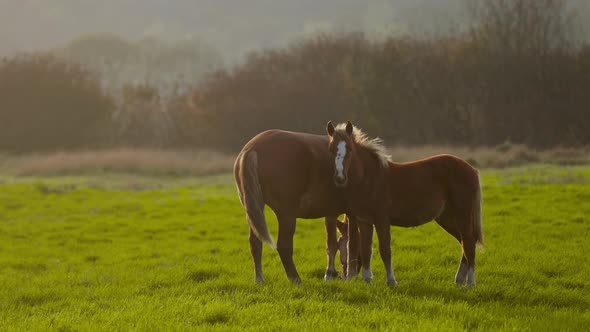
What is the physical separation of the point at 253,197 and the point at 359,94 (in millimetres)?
32373

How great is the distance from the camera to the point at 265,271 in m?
9.45

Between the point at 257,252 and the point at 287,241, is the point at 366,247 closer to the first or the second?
the point at 287,241

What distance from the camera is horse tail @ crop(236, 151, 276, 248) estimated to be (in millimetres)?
7523

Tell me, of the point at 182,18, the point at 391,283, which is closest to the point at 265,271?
the point at 391,283

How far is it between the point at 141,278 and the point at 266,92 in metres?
33.2

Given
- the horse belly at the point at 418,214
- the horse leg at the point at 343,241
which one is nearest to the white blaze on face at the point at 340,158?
the horse belly at the point at 418,214

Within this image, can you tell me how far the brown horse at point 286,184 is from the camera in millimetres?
7617

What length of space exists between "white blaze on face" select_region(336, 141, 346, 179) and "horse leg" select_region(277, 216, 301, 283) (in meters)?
1.11

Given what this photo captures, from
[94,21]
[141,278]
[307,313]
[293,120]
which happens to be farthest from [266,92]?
[94,21]

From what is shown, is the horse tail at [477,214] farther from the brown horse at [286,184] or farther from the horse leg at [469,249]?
the brown horse at [286,184]

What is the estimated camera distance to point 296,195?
7.73 metres

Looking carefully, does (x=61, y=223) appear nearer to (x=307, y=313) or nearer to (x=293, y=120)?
(x=307, y=313)

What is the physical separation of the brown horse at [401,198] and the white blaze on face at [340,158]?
36 centimetres

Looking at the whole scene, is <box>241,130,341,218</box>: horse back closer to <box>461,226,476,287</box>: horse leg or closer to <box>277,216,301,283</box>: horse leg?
<box>277,216,301,283</box>: horse leg
